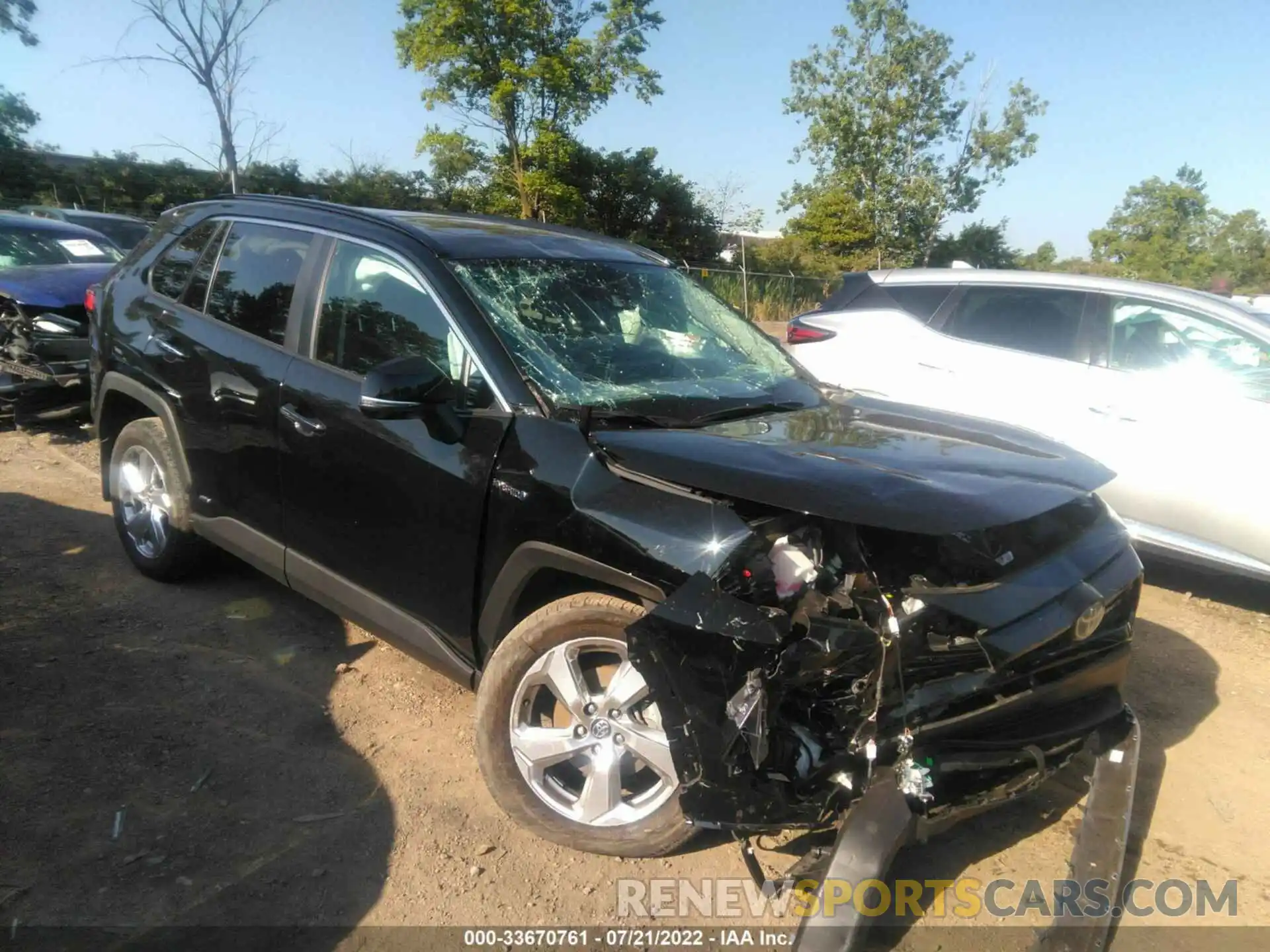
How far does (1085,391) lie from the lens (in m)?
5.34

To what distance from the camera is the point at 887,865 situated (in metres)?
2.19

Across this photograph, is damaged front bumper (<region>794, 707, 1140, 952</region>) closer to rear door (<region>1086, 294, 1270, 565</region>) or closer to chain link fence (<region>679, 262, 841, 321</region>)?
rear door (<region>1086, 294, 1270, 565</region>)

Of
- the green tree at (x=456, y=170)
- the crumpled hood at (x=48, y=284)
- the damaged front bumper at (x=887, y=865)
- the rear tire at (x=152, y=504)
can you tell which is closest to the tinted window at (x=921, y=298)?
the damaged front bumper at (x=887, y=865)

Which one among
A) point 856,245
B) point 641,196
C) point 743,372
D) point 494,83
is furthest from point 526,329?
point 856,245

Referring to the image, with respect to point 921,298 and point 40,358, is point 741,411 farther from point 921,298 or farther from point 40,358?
point 40,358

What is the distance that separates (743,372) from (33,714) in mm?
2999

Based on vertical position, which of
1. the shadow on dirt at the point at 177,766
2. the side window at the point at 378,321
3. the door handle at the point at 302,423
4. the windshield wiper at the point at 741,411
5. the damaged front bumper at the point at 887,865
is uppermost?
the side window at the point at 378,321

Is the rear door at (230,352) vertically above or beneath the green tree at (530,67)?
beneath

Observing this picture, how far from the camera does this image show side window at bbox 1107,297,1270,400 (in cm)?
491

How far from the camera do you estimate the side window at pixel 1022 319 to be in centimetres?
557

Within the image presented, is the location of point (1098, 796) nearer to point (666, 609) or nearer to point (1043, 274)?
point (666, 609)

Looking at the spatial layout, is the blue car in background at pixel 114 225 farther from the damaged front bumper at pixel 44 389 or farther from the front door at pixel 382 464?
the front door at pixel 382 464

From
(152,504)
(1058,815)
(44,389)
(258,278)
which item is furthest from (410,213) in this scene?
(44,389)

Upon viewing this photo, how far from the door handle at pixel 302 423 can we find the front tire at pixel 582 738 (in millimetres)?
1179
